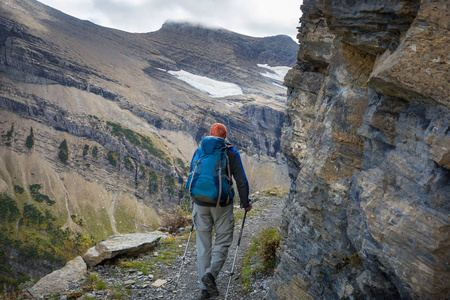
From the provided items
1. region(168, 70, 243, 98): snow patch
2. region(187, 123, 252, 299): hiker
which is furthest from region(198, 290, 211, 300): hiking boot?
region(168, 70, 243, 98): snow patch

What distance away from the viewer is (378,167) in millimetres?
3736

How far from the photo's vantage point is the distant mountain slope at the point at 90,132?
93125 mm

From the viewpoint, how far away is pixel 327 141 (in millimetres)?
4848

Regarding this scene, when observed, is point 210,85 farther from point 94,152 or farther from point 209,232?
point 209,232

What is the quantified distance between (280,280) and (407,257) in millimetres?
2868

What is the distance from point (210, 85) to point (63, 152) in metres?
86.8

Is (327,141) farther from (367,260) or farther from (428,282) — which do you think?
(428,282)

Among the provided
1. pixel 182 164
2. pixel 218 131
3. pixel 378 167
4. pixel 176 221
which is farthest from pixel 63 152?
pixel 378 167

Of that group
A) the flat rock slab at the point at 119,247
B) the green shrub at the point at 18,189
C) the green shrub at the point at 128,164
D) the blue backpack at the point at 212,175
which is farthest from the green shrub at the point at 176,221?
the green shrub at the point at 128,164

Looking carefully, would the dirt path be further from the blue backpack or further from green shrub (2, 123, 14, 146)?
green shrub (2, 123, 14, 146)

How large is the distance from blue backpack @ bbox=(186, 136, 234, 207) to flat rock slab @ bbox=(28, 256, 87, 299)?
459 cm

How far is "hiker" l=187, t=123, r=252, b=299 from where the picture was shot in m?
5.41

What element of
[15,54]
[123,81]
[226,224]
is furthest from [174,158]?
[226,224]

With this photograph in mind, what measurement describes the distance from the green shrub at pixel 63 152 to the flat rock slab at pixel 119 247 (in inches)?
4584
